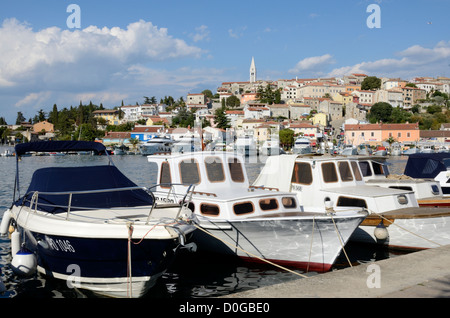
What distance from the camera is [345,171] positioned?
53.5 feet

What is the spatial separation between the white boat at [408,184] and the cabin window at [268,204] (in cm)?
578

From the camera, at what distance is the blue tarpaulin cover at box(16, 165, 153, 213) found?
11.1m

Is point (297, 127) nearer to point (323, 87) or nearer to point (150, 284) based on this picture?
point (323, 87)

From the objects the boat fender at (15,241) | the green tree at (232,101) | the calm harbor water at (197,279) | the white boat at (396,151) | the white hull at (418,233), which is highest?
the green tree at (232,101)

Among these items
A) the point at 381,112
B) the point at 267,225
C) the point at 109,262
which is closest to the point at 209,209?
the point at 267,225

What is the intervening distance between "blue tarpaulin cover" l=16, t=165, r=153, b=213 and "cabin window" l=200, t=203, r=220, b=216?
1.85m

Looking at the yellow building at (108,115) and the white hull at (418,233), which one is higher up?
the yellow building at (108,115)

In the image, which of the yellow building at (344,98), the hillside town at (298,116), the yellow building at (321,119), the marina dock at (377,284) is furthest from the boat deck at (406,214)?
the yellow building at (344,98)

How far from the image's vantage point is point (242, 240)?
12539 millimetres

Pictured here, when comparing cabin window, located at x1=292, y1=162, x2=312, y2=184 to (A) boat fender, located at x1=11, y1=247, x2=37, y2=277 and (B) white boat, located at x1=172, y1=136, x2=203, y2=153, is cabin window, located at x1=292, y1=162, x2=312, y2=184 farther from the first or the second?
(A) boat fender, located at x1=11, y1=247, x2=37, y2=277

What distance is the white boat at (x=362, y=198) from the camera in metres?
13.8

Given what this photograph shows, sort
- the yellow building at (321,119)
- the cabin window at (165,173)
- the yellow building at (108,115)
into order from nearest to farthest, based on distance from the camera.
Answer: the cabin window at (165,173), the yellow building at (321,119), the yellow building at (108,115)

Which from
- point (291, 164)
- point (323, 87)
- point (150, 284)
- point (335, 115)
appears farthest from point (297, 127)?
point (150, 284)

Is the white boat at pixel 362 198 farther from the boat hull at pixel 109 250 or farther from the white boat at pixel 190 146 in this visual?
the boat hull at pixel 109 250
